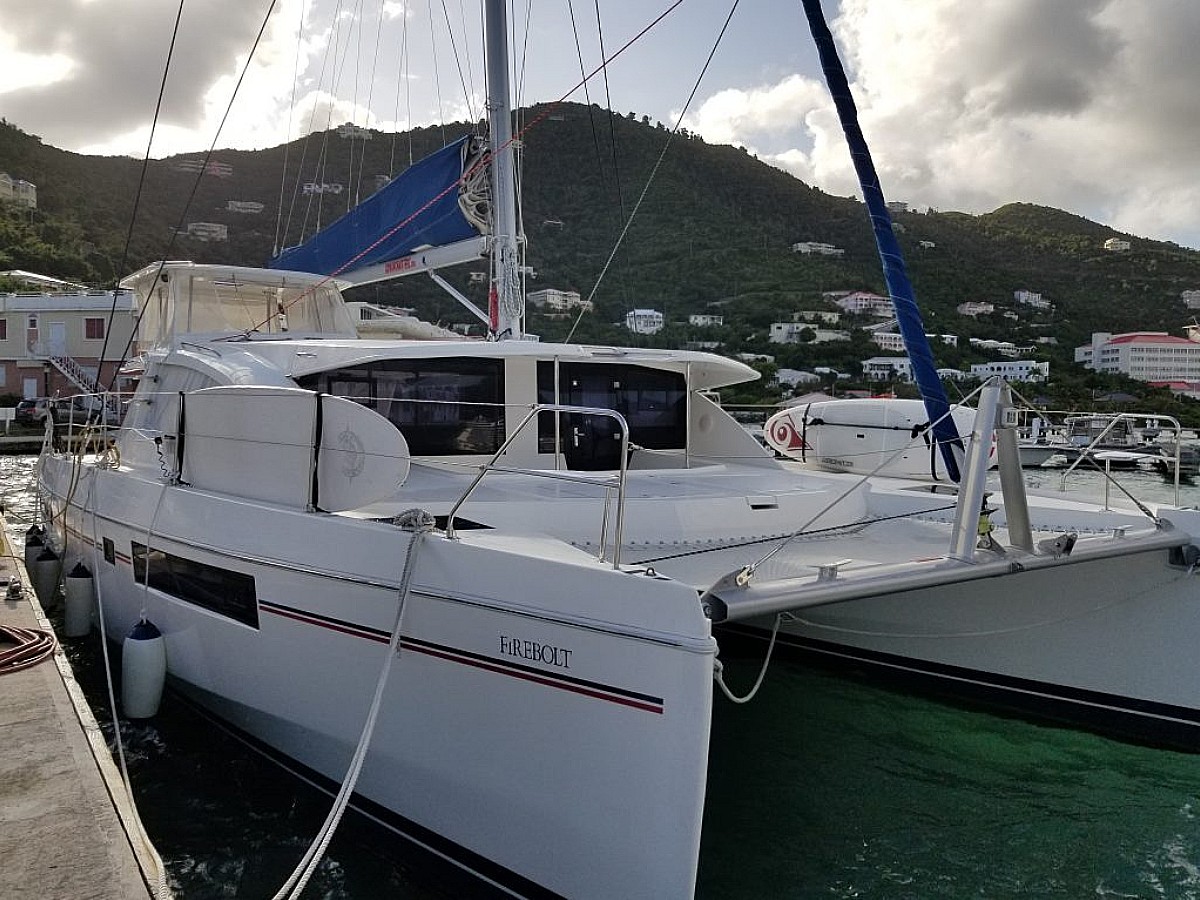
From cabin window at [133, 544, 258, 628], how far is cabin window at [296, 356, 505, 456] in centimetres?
132

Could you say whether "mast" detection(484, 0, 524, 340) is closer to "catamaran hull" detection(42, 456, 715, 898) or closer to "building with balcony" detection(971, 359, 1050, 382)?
"catamaran hull" detection(42, 456, 715, 898)

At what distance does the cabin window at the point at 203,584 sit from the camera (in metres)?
4.63

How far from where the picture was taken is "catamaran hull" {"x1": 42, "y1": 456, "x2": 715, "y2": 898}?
307cm

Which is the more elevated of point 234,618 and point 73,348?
point 73,348

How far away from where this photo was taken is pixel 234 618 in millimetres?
4758

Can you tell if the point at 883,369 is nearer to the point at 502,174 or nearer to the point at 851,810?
the point at 502,174

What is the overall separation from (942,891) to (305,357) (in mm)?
4671

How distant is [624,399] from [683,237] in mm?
59975

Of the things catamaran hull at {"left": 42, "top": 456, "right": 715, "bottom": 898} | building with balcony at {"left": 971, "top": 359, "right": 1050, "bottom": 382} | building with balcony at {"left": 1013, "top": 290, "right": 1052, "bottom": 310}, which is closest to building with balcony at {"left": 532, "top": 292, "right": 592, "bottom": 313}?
building with balcony at {"left": 971, "top": 359, "right": 1050, "bottom": 382}

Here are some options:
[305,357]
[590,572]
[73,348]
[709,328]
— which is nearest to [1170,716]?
[590,572]

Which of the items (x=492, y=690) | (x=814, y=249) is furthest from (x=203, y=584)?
(x=814, y=249)

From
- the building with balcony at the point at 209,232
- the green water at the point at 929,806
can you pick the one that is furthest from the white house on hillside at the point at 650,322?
the green water at the point at 929,806

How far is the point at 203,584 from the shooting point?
16.5ft

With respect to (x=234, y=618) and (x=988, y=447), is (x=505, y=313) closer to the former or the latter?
(x=234, y=618)
